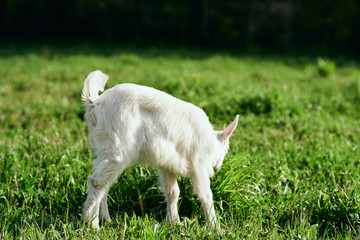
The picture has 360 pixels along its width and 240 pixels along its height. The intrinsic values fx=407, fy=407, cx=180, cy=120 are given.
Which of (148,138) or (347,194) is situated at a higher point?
(148,138)

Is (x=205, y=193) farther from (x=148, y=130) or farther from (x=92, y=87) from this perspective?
(x=92, y=87)

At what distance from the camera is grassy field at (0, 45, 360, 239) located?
119 inches

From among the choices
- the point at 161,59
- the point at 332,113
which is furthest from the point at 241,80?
the point at 161,59

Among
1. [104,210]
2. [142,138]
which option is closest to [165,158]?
[142,138]

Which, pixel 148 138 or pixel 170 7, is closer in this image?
pixel 148 138

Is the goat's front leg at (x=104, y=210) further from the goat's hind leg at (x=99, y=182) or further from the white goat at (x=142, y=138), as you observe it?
the goat's hind leg at (x=99, y=182)

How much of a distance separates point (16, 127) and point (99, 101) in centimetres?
320

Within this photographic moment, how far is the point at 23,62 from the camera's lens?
1081cm

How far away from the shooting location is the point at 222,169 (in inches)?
140

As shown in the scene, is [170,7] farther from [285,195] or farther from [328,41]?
[285,195]

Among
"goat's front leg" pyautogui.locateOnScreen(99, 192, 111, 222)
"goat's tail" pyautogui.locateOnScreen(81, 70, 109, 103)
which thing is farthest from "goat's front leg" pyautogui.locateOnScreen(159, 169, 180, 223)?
"goat's tail" pyautogui.locateOnScreen(81, 70, 109, 103)

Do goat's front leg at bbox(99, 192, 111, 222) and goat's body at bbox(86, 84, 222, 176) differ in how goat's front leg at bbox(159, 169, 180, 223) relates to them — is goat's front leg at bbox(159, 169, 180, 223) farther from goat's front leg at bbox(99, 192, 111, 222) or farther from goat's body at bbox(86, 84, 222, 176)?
goat's front leg at bbox(99, 192, 111, 222)

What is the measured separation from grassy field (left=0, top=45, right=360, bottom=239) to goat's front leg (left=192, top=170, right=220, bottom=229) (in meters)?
0.10

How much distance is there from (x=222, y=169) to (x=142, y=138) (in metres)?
1.01
